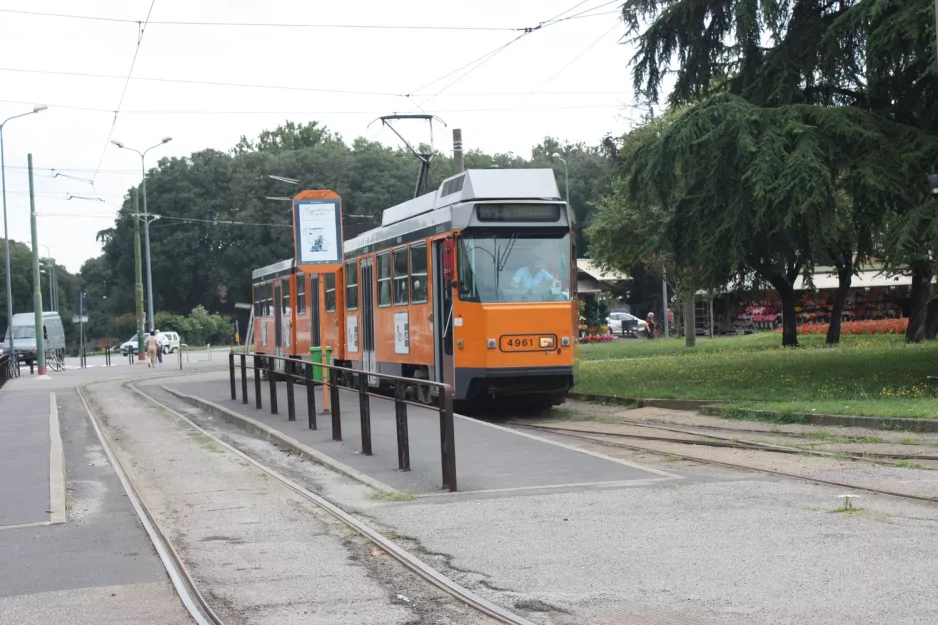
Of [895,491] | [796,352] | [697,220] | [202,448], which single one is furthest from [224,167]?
[895,491]

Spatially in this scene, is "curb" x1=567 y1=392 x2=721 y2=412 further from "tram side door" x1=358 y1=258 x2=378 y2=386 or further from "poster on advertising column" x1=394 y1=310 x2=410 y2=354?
"tram side door" x1=358 y1=258 x2=378 y2=386

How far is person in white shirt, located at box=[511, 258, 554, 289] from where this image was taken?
17.0 meters

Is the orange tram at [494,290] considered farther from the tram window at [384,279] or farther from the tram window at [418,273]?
the tram window at [384,279]

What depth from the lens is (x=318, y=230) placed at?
1667 cm

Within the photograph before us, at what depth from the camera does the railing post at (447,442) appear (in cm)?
995

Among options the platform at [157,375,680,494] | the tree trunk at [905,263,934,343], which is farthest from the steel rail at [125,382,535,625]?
the tree trunk at [905,263,934,343]

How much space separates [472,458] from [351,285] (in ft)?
38.0

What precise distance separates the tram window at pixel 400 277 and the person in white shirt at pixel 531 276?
2.57 metres

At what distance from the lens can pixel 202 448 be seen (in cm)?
1475

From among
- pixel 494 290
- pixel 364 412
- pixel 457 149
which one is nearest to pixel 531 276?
pixel 494 290

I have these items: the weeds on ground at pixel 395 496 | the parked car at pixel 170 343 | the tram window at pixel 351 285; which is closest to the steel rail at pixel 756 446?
the weeds on ground at pixel 395 496

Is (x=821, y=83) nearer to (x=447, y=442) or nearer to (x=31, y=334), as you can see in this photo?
(x=447, y=442)

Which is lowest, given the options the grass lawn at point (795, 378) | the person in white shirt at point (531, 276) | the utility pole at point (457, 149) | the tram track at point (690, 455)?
the tram track at point (690, 455)

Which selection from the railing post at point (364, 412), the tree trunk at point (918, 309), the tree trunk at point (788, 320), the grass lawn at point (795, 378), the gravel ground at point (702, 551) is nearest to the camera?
the gravel ground at point (702, 551)
